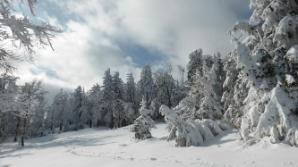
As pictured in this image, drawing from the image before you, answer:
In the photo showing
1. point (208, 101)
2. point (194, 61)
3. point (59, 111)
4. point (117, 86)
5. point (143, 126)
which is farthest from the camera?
point (59, 111)

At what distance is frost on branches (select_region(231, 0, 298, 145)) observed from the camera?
15.9 m

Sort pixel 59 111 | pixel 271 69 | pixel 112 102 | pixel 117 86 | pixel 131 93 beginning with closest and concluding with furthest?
pixel 271 69 < pixel 112 102 < pixel 117 86 < pixel 131 93 < pixel 59 111

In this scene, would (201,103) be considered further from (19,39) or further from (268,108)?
(19,39)

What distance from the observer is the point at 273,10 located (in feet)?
59.1

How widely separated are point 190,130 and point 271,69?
7852mm

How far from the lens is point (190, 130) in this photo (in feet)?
76.8

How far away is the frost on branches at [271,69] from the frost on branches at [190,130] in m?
4.76

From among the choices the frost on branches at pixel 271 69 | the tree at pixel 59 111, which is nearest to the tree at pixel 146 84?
the tree at pixel 59 111

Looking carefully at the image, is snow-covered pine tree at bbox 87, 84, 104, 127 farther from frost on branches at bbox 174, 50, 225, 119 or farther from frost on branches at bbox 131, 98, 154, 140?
frost on branches at bbox 131, 98, 154, 140

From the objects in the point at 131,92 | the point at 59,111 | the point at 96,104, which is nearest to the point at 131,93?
the point at 131,92

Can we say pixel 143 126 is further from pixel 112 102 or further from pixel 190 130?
pixel 112 102

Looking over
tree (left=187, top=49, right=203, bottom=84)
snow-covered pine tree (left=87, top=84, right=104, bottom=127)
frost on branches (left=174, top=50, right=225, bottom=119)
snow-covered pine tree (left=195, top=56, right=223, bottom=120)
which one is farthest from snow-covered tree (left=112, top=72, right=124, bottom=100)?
snow-covered pine tree (left=195, top=56, right=223, bottom=120)

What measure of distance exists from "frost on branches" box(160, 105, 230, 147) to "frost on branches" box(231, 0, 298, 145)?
476cm

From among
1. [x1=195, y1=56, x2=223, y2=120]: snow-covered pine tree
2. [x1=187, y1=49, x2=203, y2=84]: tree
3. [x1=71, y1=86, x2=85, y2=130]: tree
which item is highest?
[x1=187, y1=49, x2=203, y2=84]: tree
